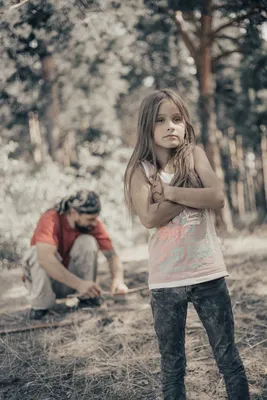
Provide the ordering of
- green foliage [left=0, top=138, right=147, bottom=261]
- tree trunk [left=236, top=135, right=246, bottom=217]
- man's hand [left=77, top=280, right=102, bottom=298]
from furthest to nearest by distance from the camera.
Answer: tree trunk [left=236, top=135, right=246, bottom=217] < green foliage [left=0, top=138, right=147, bottom=261] < man's hand [left=77, top=280, right=102, bottom=298]

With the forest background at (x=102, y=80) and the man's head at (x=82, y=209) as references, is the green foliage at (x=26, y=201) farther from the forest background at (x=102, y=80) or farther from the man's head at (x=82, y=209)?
the man's head at (x=82, y=209)

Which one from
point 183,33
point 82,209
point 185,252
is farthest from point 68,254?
point 183,33

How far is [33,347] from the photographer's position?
315 cm

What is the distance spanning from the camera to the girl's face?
6.55 ft

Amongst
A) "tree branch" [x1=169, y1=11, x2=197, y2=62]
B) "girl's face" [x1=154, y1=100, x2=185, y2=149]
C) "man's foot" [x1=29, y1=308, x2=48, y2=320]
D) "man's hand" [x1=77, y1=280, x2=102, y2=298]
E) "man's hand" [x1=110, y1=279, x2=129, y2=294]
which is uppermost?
"tree branch" [x1=169, y1=11, x2=197, y2=62]

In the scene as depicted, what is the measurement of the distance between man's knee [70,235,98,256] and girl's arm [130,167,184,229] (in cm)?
202

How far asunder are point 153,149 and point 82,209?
69.8 inches

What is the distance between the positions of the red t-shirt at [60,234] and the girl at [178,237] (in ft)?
5.97

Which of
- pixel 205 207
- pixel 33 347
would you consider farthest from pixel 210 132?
pixel 205 207

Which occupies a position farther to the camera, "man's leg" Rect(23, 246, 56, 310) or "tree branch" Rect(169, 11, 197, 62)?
"tree branch" Rect(169, 11, 197, 62)

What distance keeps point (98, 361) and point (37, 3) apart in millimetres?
3046

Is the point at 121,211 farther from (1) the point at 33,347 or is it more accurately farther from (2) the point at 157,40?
(1) the point at 33,347

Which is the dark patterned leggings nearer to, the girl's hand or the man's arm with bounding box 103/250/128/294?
the girl's hand

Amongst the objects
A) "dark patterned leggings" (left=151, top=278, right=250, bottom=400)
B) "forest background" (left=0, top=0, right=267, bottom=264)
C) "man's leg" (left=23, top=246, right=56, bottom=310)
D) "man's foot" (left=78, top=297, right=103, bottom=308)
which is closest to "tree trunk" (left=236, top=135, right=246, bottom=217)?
"forest background" (left=0, top=0, right=267, bottom=264)
